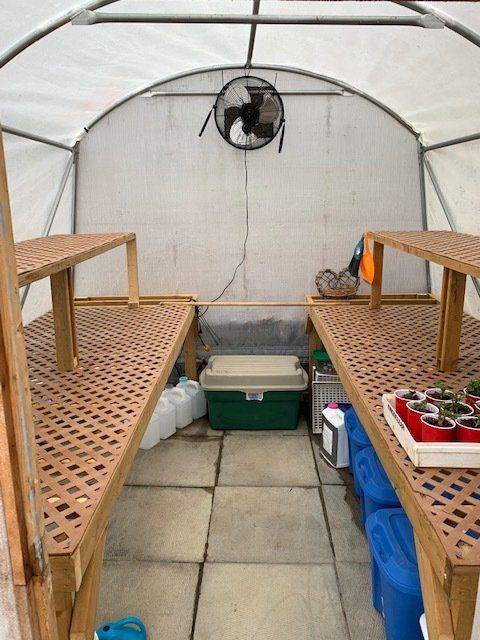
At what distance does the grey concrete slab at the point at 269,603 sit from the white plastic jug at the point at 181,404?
173 centimetres

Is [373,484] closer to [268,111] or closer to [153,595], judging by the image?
[153,595]

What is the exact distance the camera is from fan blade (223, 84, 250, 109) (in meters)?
4.15

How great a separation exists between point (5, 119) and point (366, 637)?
11.1ft

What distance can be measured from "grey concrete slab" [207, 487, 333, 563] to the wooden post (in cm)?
224

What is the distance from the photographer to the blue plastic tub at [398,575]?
2.01 metres

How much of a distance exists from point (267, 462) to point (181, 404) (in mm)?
963

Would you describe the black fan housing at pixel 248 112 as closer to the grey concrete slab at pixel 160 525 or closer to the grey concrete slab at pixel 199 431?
the grey concrete slab at pixel 199 431

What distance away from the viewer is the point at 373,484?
8.70 ft

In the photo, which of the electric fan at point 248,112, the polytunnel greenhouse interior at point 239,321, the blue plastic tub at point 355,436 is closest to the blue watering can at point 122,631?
the polytunnel greenhouse interior at point 239,321

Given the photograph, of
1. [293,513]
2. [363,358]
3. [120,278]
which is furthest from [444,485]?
[120,278]

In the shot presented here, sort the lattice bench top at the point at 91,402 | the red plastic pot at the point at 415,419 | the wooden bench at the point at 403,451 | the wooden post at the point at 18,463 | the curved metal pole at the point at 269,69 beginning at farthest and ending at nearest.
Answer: the curved metal pole at the point at 269,69
the red plastic pot at the point at 415,419
the lattice bench top at the point at 91,402
the wooden bench at the point at 403,451
the wooden post at the point at 18,463

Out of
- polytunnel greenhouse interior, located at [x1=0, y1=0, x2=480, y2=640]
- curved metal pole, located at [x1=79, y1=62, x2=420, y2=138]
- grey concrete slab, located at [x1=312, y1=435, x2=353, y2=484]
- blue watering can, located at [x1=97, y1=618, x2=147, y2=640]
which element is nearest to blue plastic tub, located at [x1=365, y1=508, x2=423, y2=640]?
polytunnel greenhouse interior, located at [x1=0, y1=0, x2=480, y2=640]

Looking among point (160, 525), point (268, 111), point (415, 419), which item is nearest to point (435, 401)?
point (415, 419)

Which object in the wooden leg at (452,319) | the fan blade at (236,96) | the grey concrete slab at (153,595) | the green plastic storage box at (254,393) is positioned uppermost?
the fan blade at (236,96)
